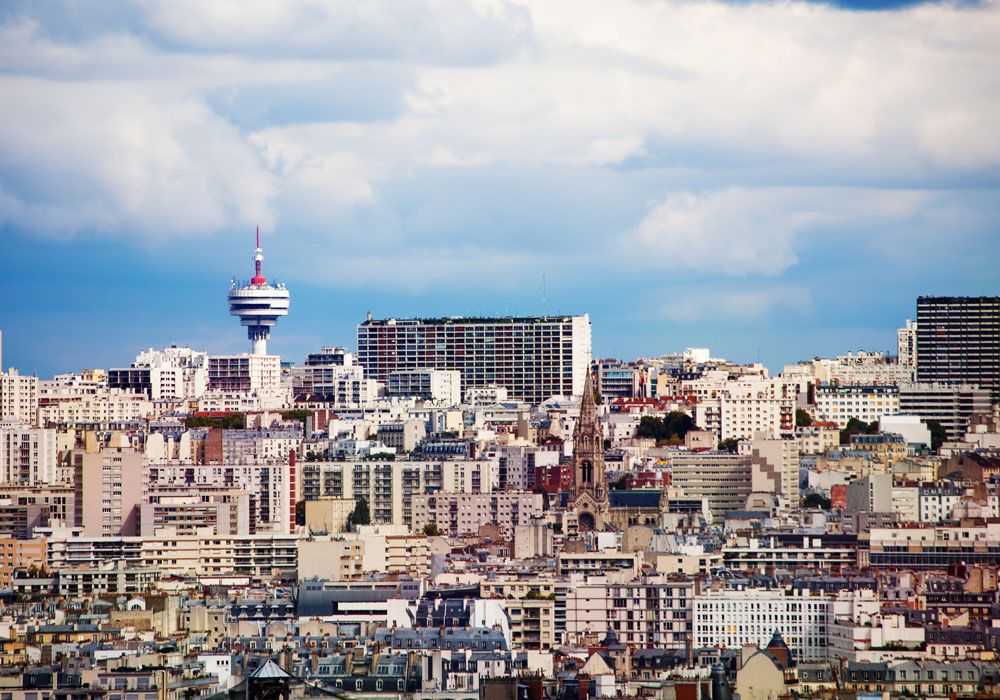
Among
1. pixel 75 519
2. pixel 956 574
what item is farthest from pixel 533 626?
pixel 75 519

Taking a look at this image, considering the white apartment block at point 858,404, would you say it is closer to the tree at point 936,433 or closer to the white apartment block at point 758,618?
the tree at point 936,433

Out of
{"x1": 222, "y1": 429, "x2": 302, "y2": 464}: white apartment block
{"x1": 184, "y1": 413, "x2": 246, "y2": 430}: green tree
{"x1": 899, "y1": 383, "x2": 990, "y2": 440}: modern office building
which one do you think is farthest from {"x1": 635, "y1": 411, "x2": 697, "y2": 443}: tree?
{"x1": 222, "y1": 429, "x2": 302, "y2": 464}: white apartment block

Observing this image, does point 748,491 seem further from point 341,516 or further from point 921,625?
point 921,625

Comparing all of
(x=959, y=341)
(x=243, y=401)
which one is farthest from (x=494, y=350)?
(x=959, y=341)

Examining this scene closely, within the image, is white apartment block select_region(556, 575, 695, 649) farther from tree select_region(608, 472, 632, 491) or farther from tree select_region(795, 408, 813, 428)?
tree select_region(795, 408, 813, 428)

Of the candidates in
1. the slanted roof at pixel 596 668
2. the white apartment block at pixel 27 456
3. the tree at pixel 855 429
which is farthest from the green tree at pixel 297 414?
the slanted roof at pixel 596 668

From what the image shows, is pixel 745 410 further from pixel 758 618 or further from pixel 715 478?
pixel 758 618
